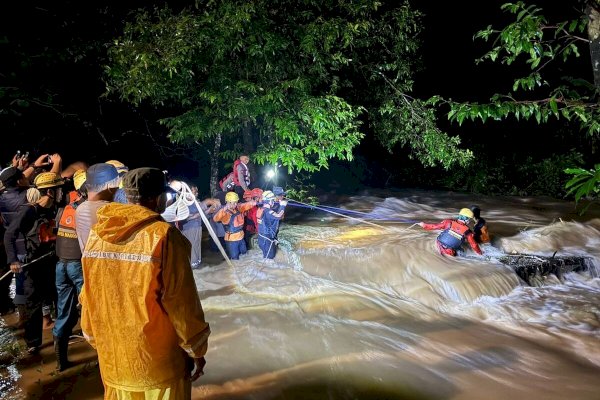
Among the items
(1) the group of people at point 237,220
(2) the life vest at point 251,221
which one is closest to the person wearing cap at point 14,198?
(1) the group of people at point 237,220

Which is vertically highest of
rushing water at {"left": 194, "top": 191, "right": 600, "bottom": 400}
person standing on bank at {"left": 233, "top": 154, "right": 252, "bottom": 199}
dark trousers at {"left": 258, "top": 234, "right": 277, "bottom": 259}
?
person standing on bank at {"left": 233, "top": 154, "right": 252, "bottom": 199}

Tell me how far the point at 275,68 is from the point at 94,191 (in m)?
5.89

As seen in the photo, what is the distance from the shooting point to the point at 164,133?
45.8 feet

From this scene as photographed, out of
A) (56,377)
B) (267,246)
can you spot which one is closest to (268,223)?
(267,246)

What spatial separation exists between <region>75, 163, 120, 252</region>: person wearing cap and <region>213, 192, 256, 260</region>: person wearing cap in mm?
4070

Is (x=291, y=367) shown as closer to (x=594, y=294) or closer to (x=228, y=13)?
(x=228, y=13)

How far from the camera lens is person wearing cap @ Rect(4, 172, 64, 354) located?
4.84 m

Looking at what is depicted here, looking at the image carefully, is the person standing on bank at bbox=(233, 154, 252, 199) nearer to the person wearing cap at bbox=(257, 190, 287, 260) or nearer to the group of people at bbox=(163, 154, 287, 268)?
the group of people at bbox=(163, 154, 287, 268)

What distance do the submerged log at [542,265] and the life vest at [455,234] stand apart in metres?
1.19

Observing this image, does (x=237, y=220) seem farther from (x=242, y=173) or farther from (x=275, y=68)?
(x=275, y=68)

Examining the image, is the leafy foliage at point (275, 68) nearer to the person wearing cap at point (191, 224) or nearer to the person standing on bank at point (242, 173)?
the person standing on bank at point (242, 173)

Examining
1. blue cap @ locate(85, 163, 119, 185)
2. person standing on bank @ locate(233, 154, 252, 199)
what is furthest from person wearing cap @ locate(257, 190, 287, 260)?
blue cap @ locate(85, 163, 119, 185)

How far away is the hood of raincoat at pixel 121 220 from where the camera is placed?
223 cm

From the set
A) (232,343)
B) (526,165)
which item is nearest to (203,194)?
(232,343)
